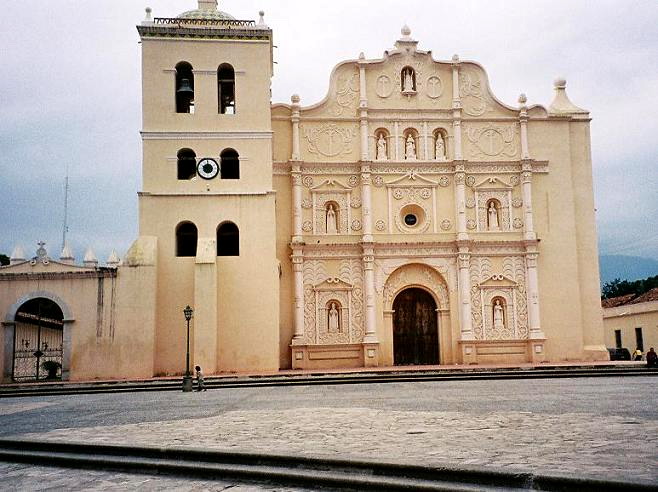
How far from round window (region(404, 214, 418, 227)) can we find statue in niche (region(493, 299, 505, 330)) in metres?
4.40

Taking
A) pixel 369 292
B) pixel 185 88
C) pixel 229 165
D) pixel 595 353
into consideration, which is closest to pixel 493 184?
pixel 369 292

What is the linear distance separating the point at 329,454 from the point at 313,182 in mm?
20660

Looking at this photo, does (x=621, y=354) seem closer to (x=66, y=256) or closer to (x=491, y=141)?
(x=491, y=141)

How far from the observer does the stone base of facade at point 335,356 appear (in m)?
Answer: 25.9

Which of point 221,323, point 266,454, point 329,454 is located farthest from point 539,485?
point 221,323

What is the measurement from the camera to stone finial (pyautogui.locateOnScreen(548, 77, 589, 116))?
28.4 metres

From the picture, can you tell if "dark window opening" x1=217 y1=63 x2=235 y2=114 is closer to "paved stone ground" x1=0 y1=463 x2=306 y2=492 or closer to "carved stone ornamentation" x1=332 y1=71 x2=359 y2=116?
"carved stone ornamentation" x1=332 y1=71 x2=359 y2=116

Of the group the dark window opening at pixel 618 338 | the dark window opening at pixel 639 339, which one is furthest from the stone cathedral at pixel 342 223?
the dark window opening at pixel 618 338

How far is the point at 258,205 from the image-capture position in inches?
976

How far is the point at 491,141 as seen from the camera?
27984 millimetres

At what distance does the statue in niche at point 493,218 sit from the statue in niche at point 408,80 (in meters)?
5.47

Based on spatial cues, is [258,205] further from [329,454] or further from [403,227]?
[329,454]

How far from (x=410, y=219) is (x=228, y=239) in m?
7.21

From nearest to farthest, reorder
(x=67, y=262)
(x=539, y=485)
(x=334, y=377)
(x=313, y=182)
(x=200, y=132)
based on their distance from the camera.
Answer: (x=539, y=485) → (x=334, y=377) → (x=67, y=262) → (x=200, y=132) → (x=313, y=182)
